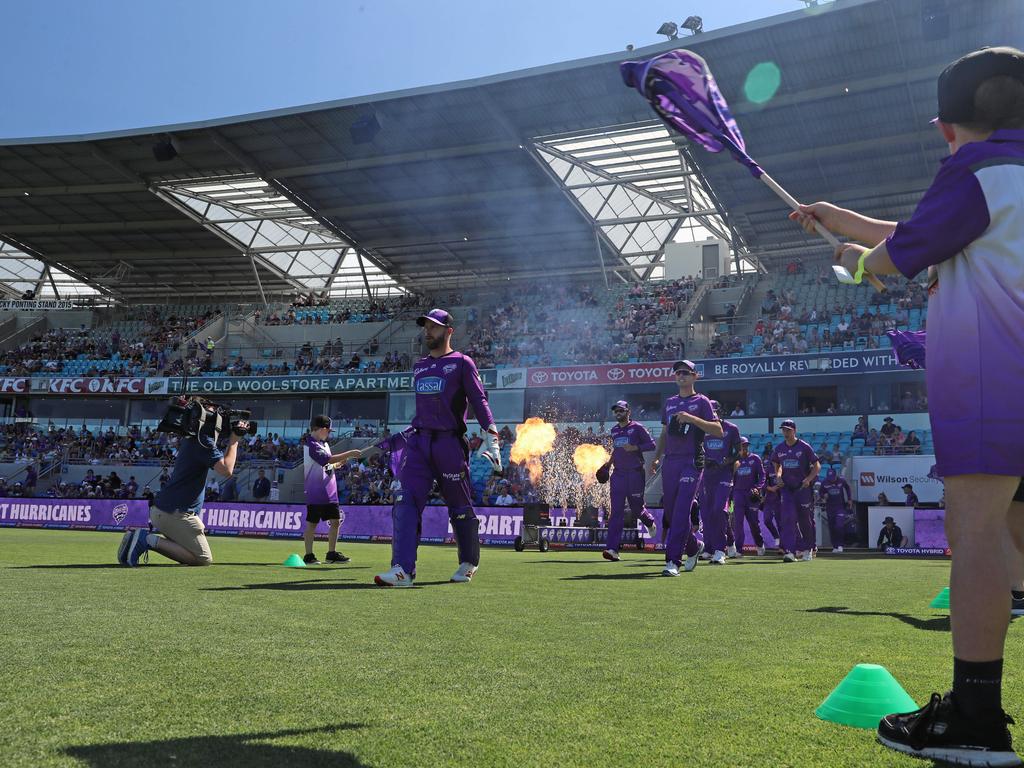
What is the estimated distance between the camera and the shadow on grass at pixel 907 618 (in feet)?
17.1

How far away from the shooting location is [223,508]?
84.1 feet

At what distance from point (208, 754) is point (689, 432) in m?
8.50

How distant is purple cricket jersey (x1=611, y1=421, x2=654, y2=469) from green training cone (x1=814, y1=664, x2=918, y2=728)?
34.0ft

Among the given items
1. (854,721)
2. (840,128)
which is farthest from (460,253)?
(854,721)

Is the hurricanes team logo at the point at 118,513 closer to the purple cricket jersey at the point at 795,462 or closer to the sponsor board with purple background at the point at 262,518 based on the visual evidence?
the sponsor board with purple background at the point at 262,518

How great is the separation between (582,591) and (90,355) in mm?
45916

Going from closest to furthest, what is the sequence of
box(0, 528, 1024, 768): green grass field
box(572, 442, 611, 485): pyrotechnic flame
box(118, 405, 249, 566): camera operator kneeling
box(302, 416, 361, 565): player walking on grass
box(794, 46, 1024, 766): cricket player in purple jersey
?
box(0, 528, 1024, 768): green grass field → box(794, 46, 1024, 766): cricket player in purple jersey → box(118, 405, 249, 566): camera operator kneeling → box(302, 416, 361, 565): player walking on grass → box(572, 442, 611, 485): pyrotechnic flame

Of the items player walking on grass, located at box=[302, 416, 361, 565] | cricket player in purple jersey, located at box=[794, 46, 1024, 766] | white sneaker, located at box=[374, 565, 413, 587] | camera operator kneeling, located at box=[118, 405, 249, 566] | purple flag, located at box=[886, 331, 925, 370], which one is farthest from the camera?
player walking on grass, located at box=[302, 416, 361, 565]

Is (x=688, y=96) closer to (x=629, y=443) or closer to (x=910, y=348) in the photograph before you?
(x=910, y=348)

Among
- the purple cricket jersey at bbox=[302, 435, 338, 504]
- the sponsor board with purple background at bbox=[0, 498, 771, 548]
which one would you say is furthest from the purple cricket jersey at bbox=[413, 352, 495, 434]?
the sponsor board with purple background at bbox=[0, 498, 771, 548]

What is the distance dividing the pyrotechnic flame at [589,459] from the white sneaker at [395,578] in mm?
22040

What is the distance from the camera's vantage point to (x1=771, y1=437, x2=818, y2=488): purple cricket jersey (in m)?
16.0

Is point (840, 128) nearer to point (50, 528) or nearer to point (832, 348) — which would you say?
point (832, 348)

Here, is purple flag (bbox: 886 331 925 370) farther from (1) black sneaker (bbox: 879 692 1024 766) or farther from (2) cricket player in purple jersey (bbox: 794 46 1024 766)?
(1) black sneaker (bbox: 879 692 1024 766)
